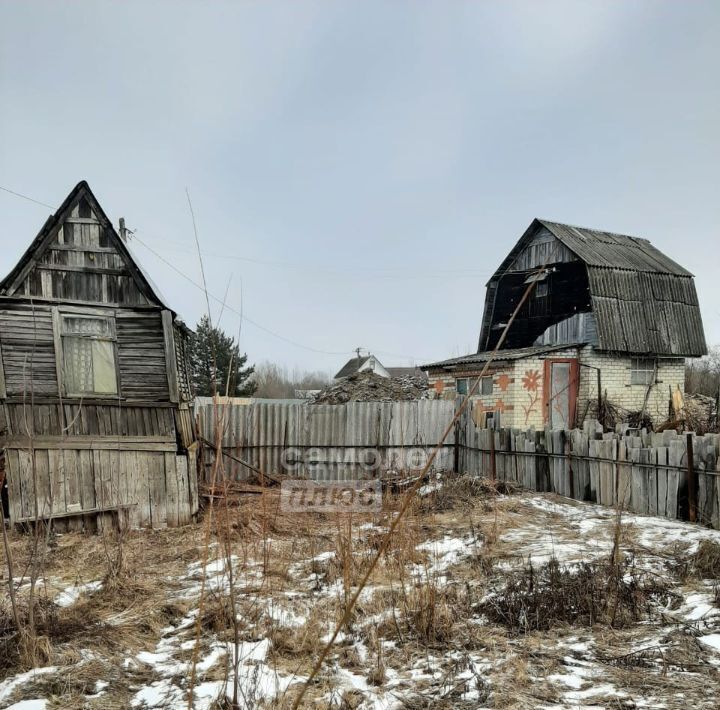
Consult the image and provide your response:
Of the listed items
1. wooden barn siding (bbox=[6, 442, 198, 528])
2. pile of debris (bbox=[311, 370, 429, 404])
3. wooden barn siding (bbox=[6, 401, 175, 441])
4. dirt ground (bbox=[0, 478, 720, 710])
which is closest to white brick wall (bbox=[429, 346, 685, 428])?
pile of debris (bbox=[311, 370, 429, 404])

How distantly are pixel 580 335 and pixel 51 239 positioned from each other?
15.7m

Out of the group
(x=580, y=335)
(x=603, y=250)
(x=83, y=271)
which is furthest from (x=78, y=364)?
(x=603, y=250)

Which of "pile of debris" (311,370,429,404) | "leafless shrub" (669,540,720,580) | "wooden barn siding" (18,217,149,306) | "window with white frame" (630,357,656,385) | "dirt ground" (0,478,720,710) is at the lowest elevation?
"dirt ground" (0,478,720,710)

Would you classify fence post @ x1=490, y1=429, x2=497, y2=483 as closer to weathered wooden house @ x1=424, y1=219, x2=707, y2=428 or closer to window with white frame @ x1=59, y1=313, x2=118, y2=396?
weathered wooden house @ x1=424, y1=219, x2=707, y2=428

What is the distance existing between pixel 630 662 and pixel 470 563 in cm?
249

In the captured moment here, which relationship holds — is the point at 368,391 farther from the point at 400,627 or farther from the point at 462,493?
the point at 400,627

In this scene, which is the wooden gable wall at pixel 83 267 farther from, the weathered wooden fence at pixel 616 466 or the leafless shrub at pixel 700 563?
the leafless shrub at pixel 700 563

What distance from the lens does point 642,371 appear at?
19547mm

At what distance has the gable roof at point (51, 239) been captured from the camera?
8.50 metres

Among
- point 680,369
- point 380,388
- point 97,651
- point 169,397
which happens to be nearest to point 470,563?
point 97,651

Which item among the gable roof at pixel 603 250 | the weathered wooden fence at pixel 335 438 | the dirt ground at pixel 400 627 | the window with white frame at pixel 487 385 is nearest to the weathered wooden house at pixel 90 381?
the dirt ground at pixel 400 627

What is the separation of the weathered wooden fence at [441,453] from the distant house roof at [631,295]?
813 centimetres

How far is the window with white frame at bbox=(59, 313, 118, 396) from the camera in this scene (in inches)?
344

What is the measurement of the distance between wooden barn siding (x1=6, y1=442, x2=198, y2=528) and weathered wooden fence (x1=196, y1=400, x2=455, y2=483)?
3290 millimetres
